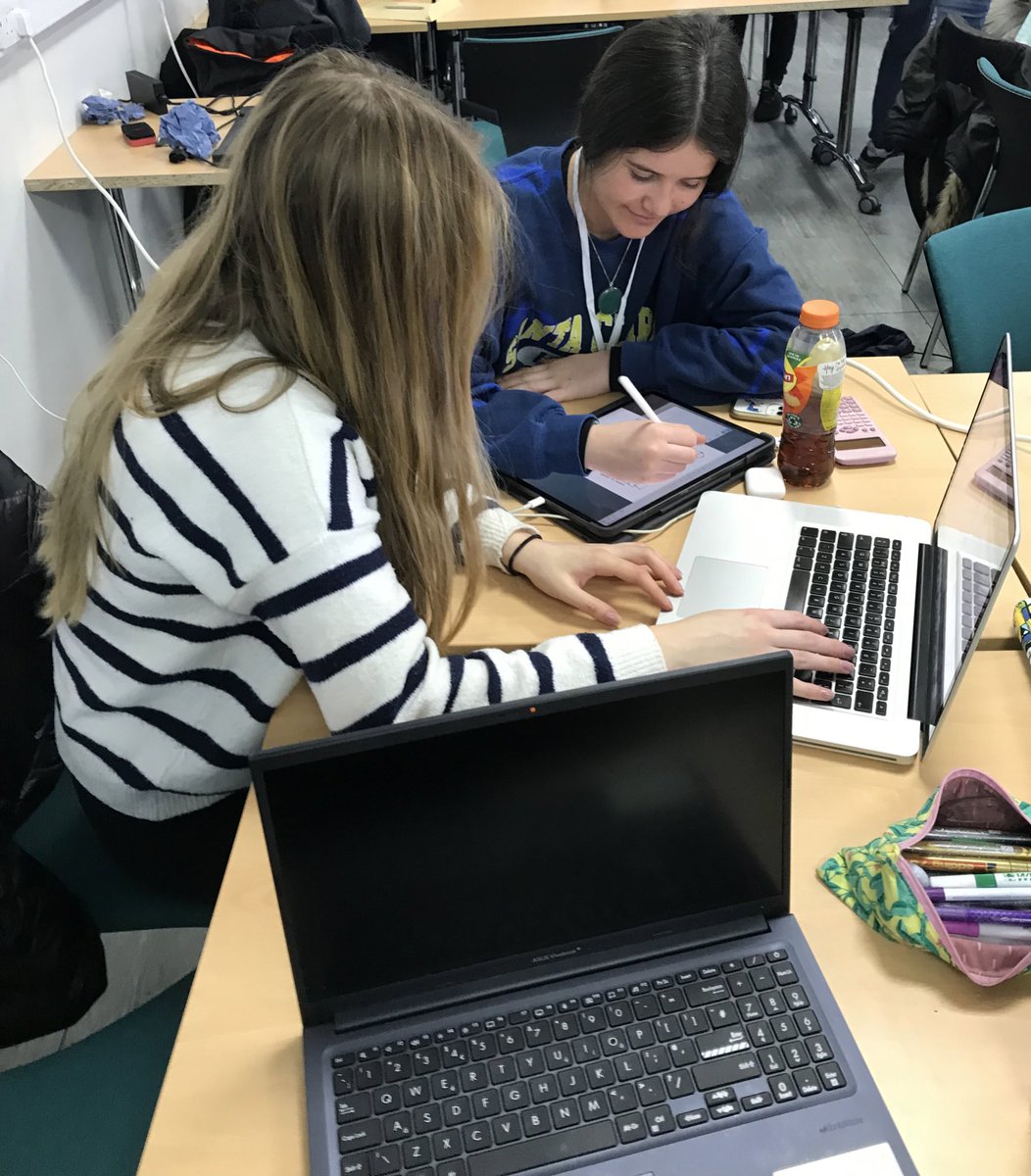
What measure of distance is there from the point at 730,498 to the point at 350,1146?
0.85m

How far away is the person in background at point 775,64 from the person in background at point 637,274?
335 cm

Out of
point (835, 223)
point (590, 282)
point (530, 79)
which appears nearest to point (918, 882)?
point (590, 282)

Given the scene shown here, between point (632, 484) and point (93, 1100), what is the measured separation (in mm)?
872

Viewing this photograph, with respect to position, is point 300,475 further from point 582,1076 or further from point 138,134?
point 138,134

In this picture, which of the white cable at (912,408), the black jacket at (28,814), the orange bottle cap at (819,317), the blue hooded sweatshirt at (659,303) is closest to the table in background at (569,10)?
the blue hooded sweatshirt at (659,303)

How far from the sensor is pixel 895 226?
383 centimetres

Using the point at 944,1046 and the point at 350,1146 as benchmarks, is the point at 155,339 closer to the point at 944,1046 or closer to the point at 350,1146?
the point at 350,1146

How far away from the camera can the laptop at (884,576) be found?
916 millimetres

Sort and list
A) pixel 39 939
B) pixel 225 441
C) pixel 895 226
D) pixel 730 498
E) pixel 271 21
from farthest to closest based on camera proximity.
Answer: pixel 895 226 → pixel 271 21 → pixel 730 498 → pixel 39 939 → pixel 225 441

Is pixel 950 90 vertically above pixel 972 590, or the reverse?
pixel 972 590

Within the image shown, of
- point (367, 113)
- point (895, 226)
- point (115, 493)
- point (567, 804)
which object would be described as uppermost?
point (367, 113)

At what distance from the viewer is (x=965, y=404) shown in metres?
1.49

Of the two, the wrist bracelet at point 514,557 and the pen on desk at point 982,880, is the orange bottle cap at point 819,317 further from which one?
the pen on desk at point 982,880

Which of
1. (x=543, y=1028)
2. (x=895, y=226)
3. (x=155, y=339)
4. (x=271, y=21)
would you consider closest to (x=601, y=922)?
(x=543, y=1028)
